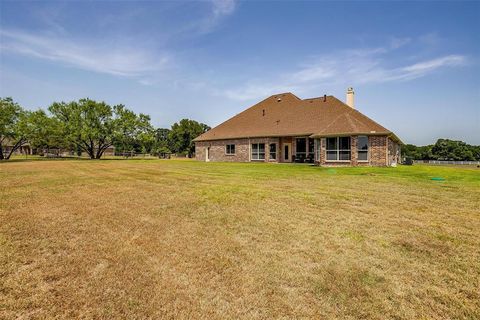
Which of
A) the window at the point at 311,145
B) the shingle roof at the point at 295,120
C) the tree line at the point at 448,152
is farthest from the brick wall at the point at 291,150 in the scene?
the tree line at the point at 448,152

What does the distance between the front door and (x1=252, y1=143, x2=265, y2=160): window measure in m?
2.17

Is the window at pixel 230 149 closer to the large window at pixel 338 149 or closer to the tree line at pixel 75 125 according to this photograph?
the large window at pixel 338 149

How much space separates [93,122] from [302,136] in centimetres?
3453

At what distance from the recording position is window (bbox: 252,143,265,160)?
1099 inches

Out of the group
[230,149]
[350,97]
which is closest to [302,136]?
[350,97]

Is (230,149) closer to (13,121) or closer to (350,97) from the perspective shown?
(350,97)

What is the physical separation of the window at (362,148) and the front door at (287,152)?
7.43 metres

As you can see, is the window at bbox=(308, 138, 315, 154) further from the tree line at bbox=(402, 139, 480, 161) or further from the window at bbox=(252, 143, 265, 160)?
the tree line at bbox=(402, 139, 480, 161)

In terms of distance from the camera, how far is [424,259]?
3836 mm

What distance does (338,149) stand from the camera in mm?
21016

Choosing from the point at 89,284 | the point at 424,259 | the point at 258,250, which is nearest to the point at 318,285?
the point at 258,250

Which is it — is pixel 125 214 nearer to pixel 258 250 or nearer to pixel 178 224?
pixel 178 224

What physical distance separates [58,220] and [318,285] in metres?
5.35

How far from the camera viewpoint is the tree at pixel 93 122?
4169 centimetres
